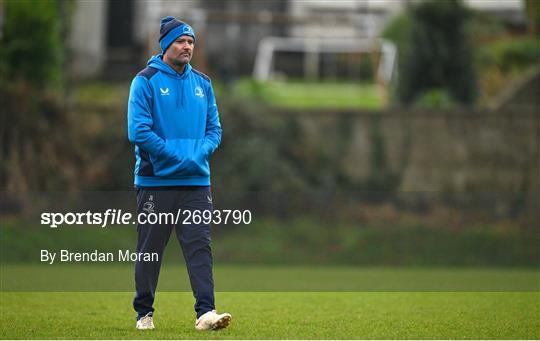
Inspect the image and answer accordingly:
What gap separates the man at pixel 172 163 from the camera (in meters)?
8.75

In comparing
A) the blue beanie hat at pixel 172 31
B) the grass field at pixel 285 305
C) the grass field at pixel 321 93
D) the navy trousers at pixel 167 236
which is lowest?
the grass field at pixel 321 93

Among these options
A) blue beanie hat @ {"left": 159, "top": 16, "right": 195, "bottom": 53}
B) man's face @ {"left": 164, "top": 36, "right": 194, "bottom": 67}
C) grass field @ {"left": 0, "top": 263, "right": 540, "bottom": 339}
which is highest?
blue beanie hat @ {"left": 159, "top": 16, "right": 195, "bottom": 53}

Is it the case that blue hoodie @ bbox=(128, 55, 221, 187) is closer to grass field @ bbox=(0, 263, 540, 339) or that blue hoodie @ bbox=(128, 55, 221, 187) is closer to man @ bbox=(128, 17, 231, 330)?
man @ bbox=(128, 17, 231, 330)

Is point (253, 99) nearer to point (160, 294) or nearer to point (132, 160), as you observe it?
point (132, 160)

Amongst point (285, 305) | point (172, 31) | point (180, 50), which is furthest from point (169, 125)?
point (285, 305)

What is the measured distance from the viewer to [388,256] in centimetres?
2188

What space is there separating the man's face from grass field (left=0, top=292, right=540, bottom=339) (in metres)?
1.98

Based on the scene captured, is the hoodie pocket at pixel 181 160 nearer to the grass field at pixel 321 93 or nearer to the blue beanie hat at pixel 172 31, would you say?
the blue beanie hat at pixel 172 31

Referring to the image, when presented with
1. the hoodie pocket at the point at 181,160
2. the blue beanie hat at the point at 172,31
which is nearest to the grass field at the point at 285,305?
the hoodie pocket at the point at 181,160

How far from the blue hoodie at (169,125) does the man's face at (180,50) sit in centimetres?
9

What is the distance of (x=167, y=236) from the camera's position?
891cm

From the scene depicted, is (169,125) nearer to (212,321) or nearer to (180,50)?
(180,50)

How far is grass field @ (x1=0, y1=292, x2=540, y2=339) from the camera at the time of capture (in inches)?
341

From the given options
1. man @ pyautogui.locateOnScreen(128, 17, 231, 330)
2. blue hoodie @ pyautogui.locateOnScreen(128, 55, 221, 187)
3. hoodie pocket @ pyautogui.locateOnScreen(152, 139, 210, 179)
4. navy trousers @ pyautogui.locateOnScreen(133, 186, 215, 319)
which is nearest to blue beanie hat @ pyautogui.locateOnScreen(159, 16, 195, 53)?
man @ pyautogui.locateOnScreen(128, 17, 231, 330)
